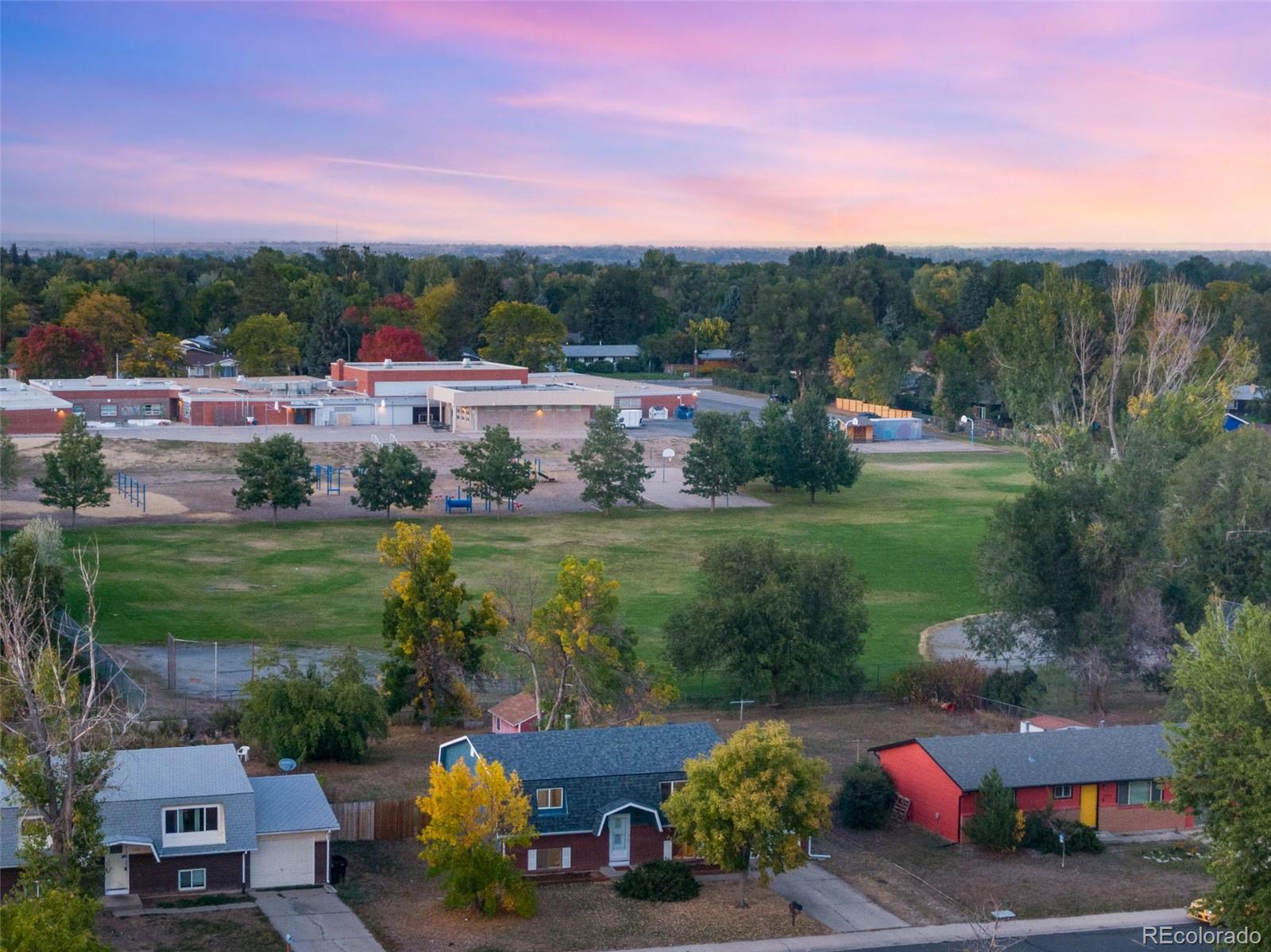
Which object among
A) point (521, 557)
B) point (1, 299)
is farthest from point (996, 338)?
point (1, 299)

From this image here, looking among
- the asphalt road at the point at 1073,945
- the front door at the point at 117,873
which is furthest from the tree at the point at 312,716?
the asphalt road at the point at 1073,945

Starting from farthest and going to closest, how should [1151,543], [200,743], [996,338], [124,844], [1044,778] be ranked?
[996,338]
[1151,543]
[200,743]
[1044,778]
[124,844]

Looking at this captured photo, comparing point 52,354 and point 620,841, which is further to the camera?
point 52,354

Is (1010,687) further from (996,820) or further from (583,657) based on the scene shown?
(583,657)

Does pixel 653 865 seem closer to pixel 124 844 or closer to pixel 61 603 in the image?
pixel 124 844

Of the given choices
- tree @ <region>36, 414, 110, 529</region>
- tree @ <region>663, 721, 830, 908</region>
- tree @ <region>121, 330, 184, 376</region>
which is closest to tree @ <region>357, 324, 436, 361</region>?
tree @ <region>121, 330, 184, 376</region>

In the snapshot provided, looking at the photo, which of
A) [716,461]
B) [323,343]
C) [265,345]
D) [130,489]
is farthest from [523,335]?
[130,489]

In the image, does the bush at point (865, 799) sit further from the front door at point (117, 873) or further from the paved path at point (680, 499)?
the paved path at point (680, 499)
